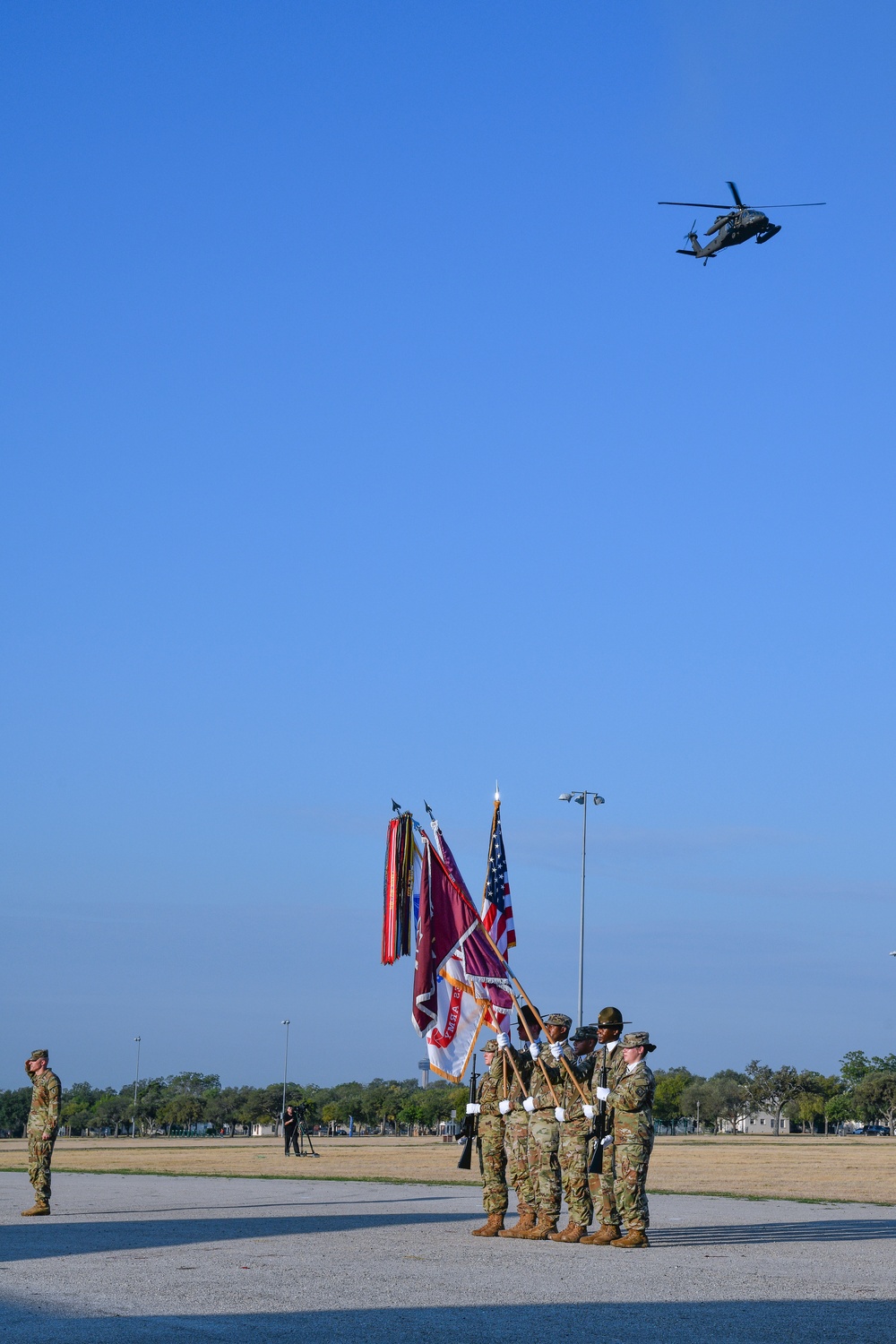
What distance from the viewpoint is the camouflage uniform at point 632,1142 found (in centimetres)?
1348

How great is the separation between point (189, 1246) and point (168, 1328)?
5133 mm

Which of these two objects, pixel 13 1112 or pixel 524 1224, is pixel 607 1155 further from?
pixel 13 1112

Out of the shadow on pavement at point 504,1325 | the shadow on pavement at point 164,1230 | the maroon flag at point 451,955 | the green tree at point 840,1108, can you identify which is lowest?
the green tree at point 840,1108

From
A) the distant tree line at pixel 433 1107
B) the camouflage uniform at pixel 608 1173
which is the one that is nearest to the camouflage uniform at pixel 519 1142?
the camouflage uniform at pixel 608 1173

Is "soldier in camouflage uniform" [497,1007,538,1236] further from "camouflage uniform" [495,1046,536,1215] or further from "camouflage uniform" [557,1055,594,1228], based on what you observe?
"camouflage uniform" [557,1055,594,1228]

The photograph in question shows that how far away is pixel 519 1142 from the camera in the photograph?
48.6ft

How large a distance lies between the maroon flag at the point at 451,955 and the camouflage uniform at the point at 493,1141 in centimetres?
128

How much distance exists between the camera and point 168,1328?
881 cm

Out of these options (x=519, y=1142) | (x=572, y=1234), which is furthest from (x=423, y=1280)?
(x=519, y=1142)

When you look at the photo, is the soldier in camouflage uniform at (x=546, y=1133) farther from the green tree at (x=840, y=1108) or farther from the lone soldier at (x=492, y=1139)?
the green tree at (x=840, y=1108)

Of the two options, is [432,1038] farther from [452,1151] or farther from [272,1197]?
[452,1151]

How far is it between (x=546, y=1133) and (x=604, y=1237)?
4.00 ft

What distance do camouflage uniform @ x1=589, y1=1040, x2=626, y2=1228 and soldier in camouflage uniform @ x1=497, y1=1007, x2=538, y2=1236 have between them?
682mm

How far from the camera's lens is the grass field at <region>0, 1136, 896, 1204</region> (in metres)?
25.7
